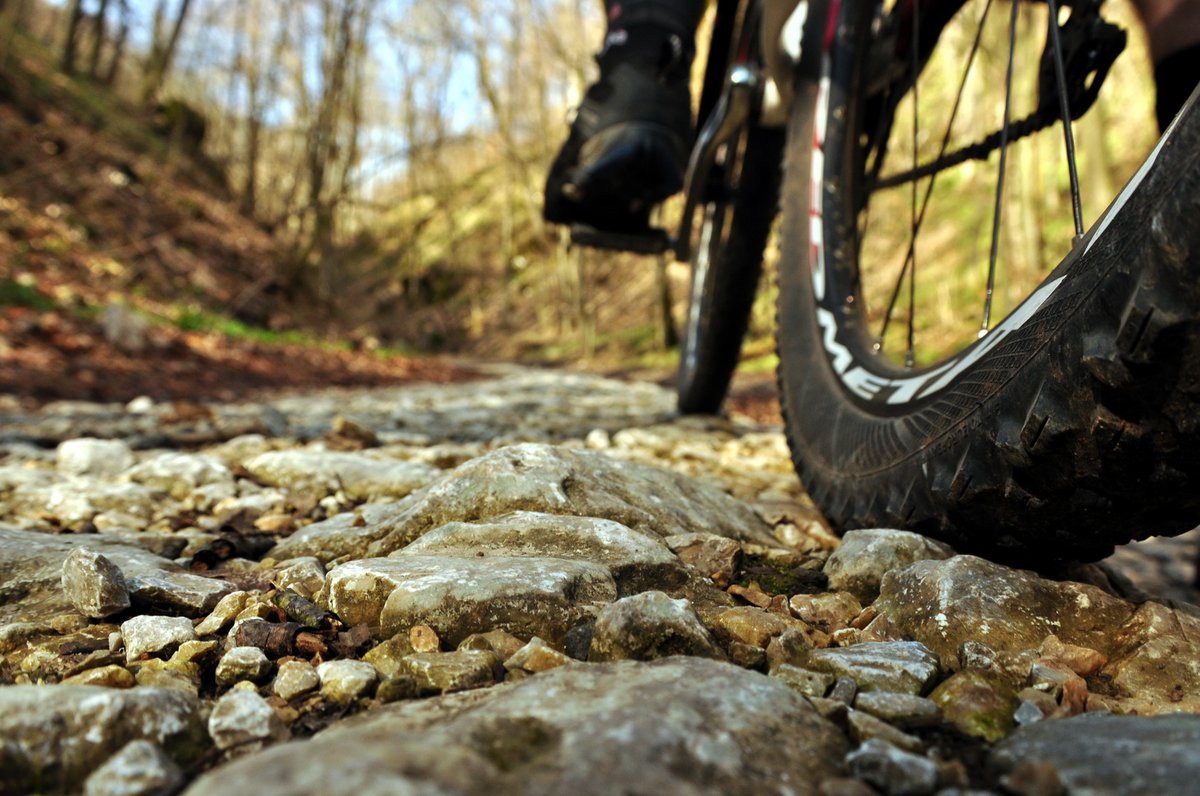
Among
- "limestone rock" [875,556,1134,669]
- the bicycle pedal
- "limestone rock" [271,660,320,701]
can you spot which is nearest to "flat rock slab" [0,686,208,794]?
"limestone rock" [271,660,320,701]

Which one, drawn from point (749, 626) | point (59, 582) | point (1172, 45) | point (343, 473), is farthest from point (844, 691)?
point (1172, 45)

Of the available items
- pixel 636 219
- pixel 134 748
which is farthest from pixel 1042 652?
pixel 636 219

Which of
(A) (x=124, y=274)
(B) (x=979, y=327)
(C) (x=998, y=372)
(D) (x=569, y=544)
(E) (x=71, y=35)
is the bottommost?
(D) (x=569, y=544)

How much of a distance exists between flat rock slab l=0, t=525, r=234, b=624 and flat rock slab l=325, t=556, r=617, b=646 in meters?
0.20

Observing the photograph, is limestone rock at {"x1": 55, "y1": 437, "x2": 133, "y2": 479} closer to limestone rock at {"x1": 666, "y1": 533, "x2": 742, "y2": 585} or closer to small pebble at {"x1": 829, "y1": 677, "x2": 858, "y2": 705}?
limestone rock at {"x1": 666, "y1": 533, "x2": 742, "y2": 585}

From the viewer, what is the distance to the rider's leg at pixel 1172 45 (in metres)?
1.66

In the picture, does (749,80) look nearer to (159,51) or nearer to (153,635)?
(153,635)

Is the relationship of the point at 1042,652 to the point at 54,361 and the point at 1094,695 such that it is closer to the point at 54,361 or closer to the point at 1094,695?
the point at 1094,695

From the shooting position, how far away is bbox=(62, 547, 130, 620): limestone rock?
40.9 inches

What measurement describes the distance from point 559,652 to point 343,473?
4.01 ft

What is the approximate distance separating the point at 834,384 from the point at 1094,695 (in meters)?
0.86

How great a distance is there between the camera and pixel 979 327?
189 centimetres

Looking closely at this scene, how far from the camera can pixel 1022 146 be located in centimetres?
1218

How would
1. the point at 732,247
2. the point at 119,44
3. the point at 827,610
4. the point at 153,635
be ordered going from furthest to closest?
the point at 119,44 → the point at 732,247 → the point at 827,610 → the point at 153,635
